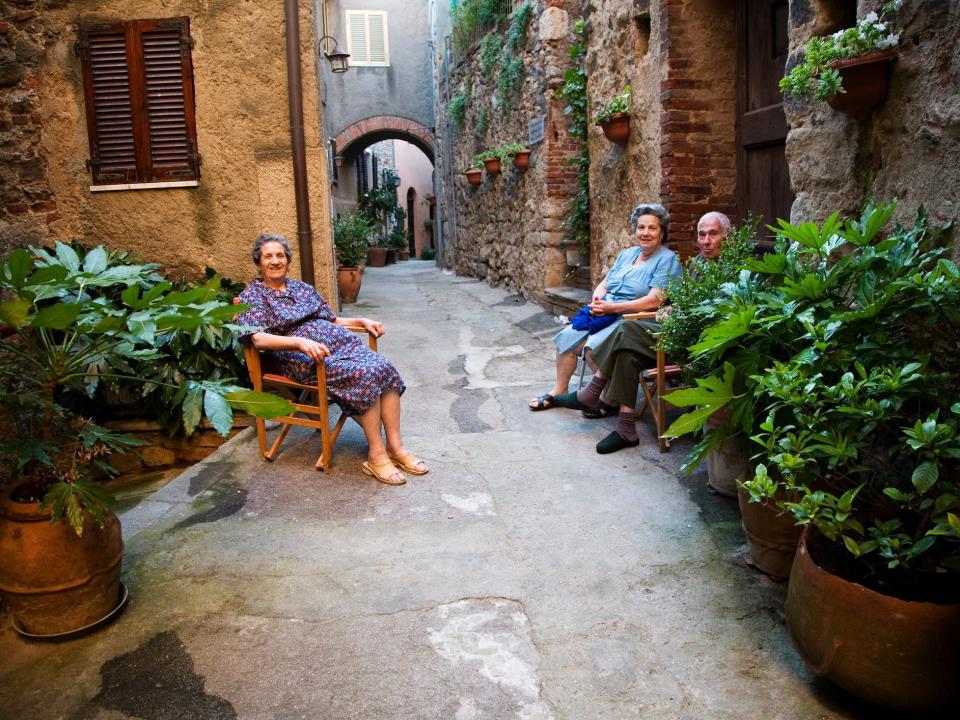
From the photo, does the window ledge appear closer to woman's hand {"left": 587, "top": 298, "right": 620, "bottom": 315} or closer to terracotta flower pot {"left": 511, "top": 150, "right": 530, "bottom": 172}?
woman's hand {"left": 587, "top": 298, "right": 620, "bottom": 315}

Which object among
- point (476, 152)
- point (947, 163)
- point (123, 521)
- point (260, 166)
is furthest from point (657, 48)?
point (476, 152)

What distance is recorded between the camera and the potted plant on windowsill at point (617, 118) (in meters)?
6.10

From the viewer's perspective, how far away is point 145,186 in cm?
552

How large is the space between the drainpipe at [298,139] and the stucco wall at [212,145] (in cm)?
6

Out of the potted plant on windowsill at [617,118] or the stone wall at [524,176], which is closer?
the potted plant on windowsill at [617,118]

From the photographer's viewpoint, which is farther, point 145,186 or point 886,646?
point 145,186

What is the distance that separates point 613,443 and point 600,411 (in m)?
0.60

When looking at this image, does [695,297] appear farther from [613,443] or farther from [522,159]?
[522,159]

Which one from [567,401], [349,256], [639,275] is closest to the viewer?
[639,275]

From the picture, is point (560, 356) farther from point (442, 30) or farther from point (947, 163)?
point (442, 30)

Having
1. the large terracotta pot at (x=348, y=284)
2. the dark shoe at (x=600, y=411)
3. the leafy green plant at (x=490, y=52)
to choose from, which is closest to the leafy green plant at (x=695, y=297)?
the dark shoe at (x=600, y=411)

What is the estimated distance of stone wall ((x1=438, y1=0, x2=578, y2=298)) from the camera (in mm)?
8016

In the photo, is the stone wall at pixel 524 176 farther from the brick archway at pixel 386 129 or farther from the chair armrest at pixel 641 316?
the brick archway at pixel 386 129

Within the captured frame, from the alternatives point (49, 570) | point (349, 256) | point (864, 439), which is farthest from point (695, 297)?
point (349, 256)
